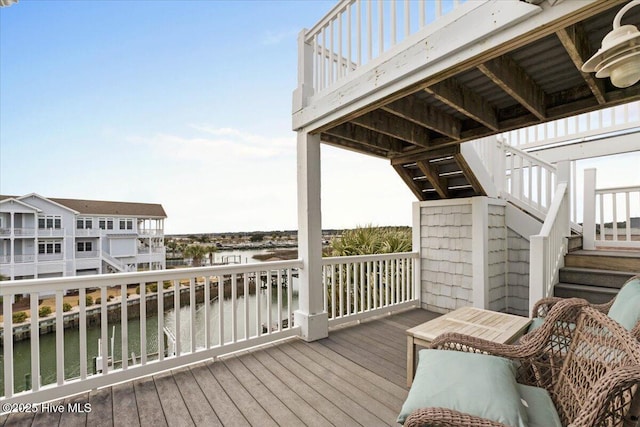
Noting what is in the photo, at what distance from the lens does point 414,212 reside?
5.12 metres

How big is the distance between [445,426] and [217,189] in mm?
11805

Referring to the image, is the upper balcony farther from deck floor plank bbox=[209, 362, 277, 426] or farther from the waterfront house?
deck floor plank bbox=[209, 362, 277, 426]

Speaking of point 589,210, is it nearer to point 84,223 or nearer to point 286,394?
point 286,394

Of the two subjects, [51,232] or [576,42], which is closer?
[576,42]

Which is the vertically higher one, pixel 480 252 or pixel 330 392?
pixel 480 252

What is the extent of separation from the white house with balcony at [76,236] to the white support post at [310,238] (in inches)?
122

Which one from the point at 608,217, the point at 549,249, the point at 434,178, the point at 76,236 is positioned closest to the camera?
the point at 549,249

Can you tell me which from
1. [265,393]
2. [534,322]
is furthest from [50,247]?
[534,322]

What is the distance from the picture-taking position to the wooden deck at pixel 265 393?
2.01 meters

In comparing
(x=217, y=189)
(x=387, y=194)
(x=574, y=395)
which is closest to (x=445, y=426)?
(x=574, y=395)

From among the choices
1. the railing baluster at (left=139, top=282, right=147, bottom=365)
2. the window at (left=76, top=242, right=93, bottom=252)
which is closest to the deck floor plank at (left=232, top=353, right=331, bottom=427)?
the railing baluster at (left=139, top=282, right=147, bottom=365)

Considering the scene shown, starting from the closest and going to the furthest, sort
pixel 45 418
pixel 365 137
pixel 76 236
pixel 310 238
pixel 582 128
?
pixel 45 418 → pixel 310 238 → pixel 365 137 → pixel 582 128 → pixel 76 236

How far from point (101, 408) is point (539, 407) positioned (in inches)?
109

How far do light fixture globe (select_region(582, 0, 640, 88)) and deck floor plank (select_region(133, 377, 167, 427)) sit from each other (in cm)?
326
